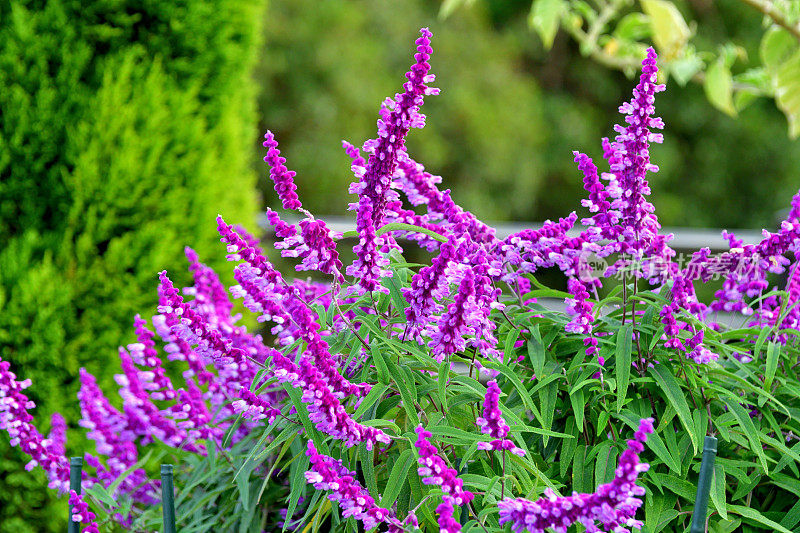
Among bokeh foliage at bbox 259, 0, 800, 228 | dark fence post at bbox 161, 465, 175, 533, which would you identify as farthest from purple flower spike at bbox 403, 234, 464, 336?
bokeh foliage at bbox 259, 0, 800, 228

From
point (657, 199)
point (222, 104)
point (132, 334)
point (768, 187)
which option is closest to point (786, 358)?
point (132, 334)

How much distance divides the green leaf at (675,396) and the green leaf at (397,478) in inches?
19.3

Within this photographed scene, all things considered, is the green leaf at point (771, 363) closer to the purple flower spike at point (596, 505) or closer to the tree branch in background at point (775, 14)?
the purple flower spike at point (596, 505)

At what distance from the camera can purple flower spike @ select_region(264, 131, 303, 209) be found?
4.63 ft

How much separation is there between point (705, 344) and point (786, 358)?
24 cm

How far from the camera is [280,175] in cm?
142

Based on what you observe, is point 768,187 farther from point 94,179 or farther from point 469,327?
point 469,327

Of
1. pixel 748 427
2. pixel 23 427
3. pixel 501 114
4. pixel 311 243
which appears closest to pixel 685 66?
pixel 748 427

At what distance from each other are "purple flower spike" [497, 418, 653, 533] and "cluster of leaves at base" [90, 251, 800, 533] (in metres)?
0.17

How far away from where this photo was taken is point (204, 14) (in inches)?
146

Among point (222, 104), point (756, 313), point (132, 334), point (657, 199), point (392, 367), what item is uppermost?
point (657, 199)

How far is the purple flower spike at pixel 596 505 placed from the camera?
103 cm

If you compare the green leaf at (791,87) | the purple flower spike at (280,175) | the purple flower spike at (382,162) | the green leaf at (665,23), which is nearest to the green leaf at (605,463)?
the purple flower spike at (382,162)

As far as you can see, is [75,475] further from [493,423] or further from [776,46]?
[776,46]
